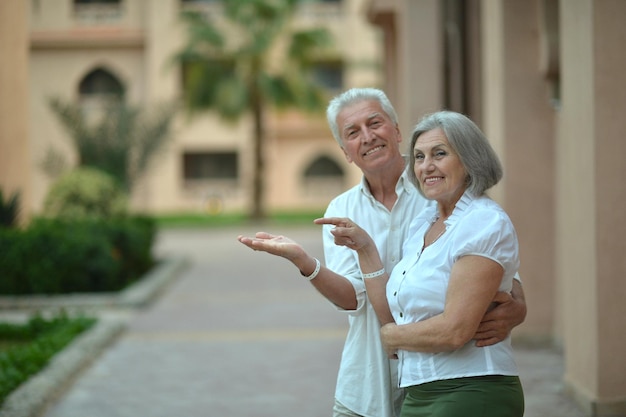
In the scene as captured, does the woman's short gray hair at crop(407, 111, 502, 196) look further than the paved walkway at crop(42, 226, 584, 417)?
No

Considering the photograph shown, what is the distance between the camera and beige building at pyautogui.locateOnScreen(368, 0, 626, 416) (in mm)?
6043

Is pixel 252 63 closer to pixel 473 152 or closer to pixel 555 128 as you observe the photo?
pixel 555 128

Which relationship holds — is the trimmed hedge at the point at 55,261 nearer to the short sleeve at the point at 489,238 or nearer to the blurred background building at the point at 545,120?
the blurred background building at the point at 545,120

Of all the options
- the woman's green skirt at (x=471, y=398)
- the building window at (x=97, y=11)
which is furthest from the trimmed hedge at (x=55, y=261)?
the building window at (x=97, y=11)

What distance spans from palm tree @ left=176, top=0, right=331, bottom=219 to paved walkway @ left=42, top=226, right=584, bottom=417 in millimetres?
17107

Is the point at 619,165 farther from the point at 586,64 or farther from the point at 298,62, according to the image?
the point at 298,62

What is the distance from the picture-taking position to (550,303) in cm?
899

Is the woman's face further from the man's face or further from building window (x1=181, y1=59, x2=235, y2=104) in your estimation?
building window (x1=181, y1=59, x2=235, y2=104)

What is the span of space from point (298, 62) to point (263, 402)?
84.7 ft

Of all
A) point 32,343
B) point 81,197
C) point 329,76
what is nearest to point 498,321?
point 32,343

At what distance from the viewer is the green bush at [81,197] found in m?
16.7

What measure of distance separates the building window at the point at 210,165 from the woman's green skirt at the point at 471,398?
40.1m

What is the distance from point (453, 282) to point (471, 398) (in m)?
0.38

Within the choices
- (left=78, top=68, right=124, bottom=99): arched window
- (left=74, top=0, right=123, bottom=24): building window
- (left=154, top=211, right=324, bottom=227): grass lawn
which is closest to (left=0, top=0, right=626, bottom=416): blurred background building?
(left=154, top=211, right=324, bottom=227): grass lawn
